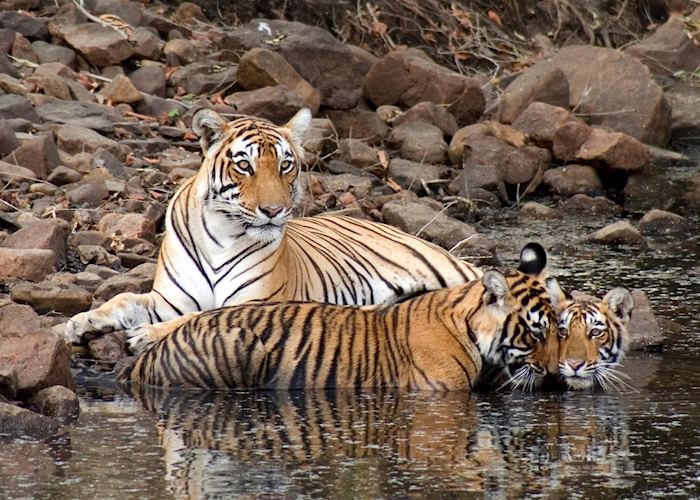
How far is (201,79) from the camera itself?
13.9 metres

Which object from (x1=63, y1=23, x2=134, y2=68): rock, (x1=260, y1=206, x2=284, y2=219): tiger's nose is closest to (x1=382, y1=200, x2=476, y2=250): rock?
(x1=260, y1=206, x2=284, y2=219): tiger's nose

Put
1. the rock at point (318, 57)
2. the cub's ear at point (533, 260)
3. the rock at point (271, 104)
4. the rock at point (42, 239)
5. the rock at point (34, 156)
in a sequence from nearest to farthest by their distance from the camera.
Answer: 1. the cub's ear at point (533, 260)
2. the rock at point (42, 239)
3. the rock at point (34, 156)
4. the rock at point (271, 104)
5. the rock at point (318, 57)

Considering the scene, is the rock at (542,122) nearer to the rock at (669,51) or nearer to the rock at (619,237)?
the rock at (619,237)

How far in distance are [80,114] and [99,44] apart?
1.78m

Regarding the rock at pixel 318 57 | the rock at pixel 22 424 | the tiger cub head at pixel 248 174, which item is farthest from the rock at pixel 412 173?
the rock at pixel 22 424

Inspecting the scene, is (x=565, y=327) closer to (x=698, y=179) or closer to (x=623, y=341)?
(x=623, y=341)

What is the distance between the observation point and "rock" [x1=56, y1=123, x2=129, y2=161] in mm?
11414

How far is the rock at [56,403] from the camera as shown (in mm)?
6121

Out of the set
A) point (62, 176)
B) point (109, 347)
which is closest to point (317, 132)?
point (62, 176)

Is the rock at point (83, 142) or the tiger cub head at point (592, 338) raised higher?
the rock at point (83, 142)

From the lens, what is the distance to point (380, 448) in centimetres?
566

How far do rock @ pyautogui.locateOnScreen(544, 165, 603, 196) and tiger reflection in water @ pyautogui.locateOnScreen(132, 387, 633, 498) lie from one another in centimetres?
719

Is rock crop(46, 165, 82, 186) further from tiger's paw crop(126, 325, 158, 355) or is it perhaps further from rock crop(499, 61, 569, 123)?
rock crop(499, 61, 569, 123)

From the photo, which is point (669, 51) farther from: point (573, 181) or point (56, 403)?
point (56, 403)
